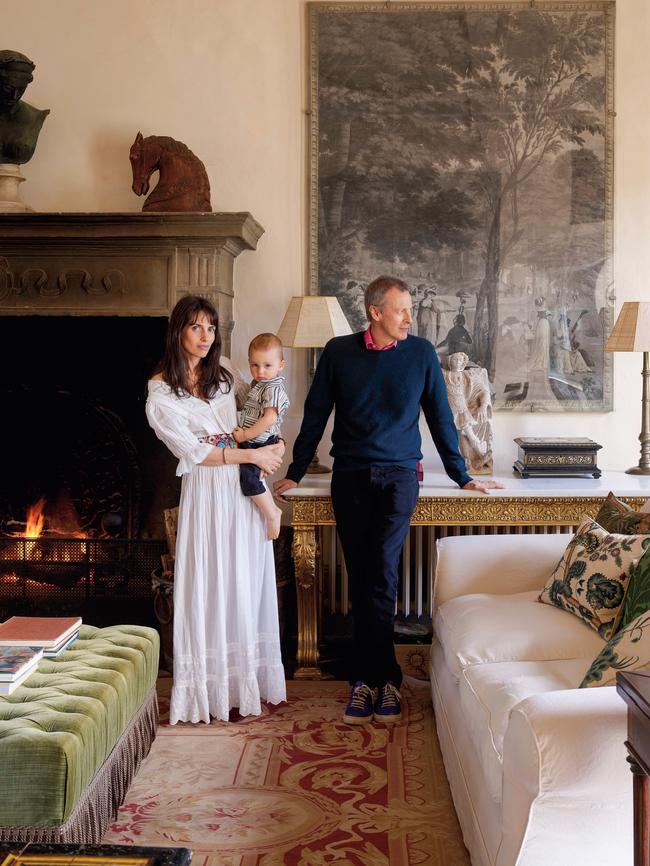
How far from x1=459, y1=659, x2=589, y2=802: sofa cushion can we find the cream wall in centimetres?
194

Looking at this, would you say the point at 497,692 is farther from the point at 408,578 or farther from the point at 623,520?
the point at 408,578

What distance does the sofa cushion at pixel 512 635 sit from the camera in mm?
2678

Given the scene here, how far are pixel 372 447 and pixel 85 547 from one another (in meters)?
1.84

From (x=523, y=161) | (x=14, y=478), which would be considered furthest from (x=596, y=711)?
(x=14, y=478)

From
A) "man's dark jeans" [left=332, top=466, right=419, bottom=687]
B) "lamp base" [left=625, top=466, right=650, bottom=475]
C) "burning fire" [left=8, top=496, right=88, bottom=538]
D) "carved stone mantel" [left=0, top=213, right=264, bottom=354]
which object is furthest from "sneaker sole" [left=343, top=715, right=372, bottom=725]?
"burning fire" [left=8, top=496, right=88, bottom=538]

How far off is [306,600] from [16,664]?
1.64 m

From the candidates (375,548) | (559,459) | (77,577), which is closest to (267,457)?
(375,548)

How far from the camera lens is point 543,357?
4.45 metres

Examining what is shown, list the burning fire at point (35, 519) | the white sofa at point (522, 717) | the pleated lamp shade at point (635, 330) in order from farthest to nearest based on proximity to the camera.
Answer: the burning fire at point (35, 519) → the pleated lamp shade at point (635, 330) → the white sofa at point (522, 717)

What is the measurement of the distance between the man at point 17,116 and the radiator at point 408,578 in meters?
2.30

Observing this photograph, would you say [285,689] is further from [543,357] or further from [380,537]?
[543,357]

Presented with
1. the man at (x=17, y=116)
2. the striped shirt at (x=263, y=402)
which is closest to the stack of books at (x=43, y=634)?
the striped shirt at (x=263, y=402)

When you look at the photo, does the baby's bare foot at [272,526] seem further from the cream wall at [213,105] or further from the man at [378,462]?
the cream wall at [213,105]

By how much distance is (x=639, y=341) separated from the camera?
4.00 m
